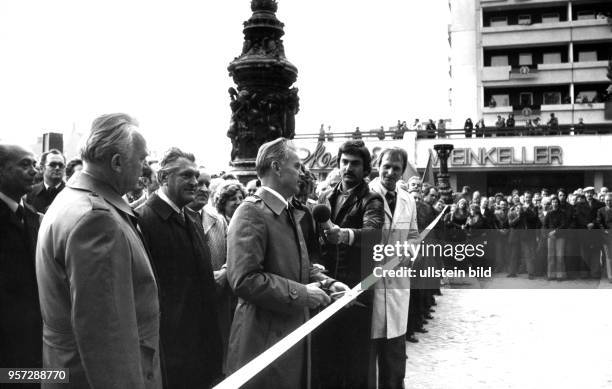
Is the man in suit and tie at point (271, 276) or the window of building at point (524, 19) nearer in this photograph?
the man in suit and tie at point (271, 276)

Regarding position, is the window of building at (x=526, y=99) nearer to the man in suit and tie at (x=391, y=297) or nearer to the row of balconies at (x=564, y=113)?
the row of balconies at (x=564, y=113)

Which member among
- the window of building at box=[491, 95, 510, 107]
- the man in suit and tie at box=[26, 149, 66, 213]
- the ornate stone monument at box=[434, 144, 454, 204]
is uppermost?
the window of building at box=[491, 95, 510, 107]

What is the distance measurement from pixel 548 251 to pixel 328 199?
11.4m

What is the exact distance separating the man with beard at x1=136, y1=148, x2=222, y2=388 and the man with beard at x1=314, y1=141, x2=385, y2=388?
3.95 ft

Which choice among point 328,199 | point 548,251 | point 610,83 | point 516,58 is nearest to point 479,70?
point 516,58

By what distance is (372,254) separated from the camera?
4461 mm

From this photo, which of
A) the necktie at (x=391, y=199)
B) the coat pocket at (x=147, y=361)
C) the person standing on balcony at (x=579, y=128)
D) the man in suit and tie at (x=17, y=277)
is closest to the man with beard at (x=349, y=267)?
the necktie at (x=391, y=199)

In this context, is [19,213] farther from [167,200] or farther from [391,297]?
[391,297]

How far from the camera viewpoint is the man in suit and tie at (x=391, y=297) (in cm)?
477

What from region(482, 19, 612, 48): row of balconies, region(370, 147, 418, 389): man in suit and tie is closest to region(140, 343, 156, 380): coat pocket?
region(370, 147, 418, 389): man in suit and tie

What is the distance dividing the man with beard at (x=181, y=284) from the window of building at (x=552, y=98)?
42860mm

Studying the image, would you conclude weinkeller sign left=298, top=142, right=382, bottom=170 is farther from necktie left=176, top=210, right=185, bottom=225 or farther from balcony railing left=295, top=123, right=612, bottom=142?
necktie left=176, top=210, right=185, bottom=225

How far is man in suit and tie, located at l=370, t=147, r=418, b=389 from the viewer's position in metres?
4.77

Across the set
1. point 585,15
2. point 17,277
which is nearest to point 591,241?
point 17,277
